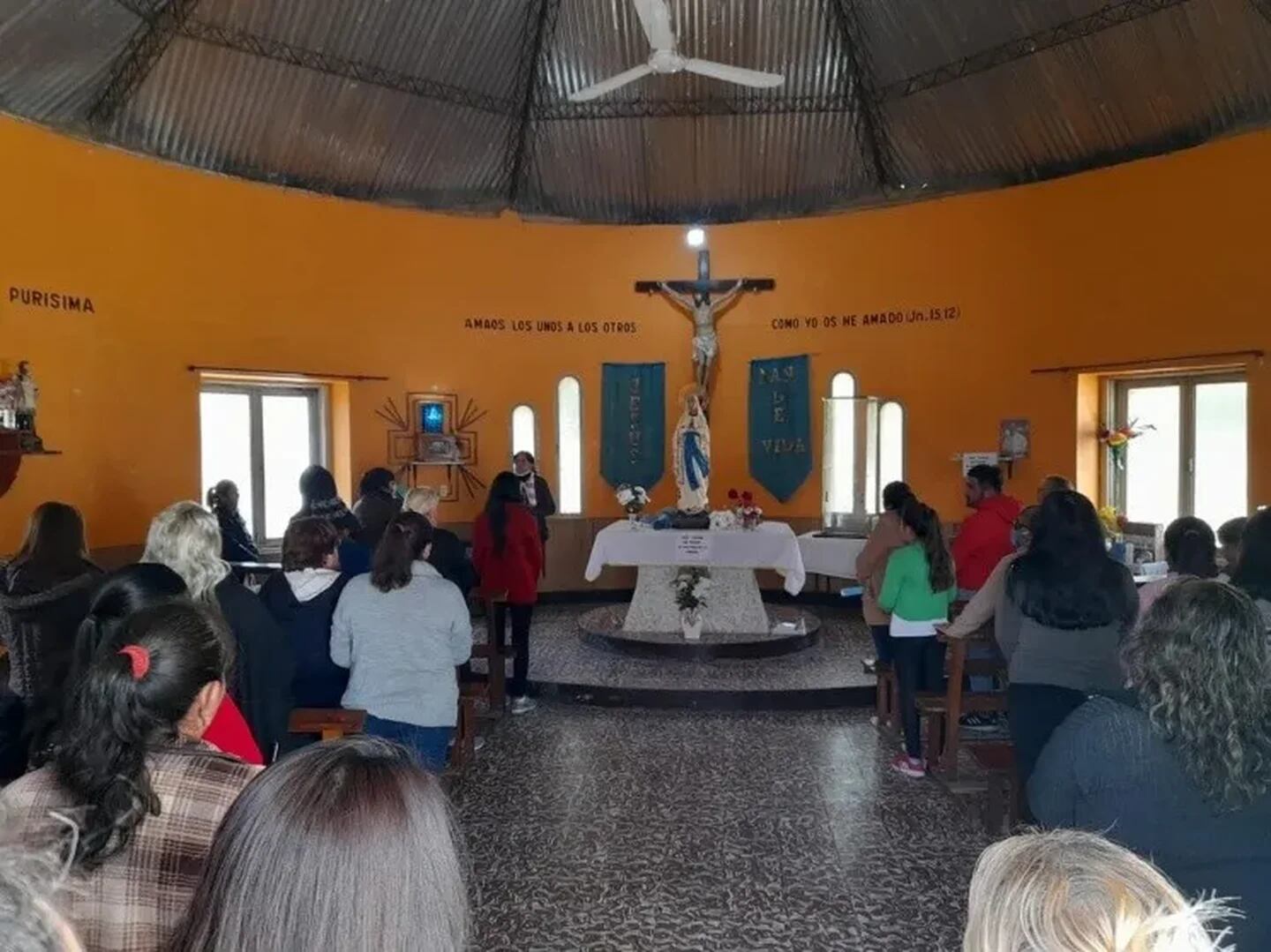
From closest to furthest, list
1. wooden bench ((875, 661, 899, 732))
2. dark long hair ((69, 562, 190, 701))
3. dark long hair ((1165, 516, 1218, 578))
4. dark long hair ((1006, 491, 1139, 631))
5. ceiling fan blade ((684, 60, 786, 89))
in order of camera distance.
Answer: dark long hair ((69, 562, 190, 701)), dark long hair ((1006, 491, 1139, 631)), dark long hair ((1165, 516, 1218, 578)), wooden bench ((875, 661, 899, 732)), ceiling fan blade ((684, 60, 786, 89))

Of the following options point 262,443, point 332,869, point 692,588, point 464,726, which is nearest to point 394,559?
point 464,726

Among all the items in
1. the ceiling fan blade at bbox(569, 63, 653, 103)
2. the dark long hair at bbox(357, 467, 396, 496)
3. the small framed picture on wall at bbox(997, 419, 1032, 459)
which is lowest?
the dark long hair at bbox(357, 467, 396, 496)

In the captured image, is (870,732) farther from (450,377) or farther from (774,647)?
(450,377)

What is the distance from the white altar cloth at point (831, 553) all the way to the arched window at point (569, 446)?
308 cm

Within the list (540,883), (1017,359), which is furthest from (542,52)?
(540,883)

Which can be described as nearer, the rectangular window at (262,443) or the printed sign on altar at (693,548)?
the printed sign on altar at (693,548)

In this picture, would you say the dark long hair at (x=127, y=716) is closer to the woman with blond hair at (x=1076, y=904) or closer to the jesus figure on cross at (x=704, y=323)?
the woman with blond hair at (x=1076, y=904)

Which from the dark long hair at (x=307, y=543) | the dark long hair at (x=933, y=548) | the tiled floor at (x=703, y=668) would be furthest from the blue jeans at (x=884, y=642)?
the dark long hair at (x=307, y=543)

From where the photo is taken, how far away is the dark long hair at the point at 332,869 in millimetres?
966

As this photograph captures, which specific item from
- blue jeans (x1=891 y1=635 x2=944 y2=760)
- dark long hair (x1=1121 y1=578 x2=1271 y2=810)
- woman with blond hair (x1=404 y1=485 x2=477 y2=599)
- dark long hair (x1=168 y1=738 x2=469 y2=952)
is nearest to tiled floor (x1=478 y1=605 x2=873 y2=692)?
blue jeans (x1=891 y1=635 x2=944 y2=760)

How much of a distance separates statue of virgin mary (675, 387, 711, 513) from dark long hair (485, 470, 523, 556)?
2133 millimetres

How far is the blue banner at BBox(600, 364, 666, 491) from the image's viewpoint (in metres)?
10.3

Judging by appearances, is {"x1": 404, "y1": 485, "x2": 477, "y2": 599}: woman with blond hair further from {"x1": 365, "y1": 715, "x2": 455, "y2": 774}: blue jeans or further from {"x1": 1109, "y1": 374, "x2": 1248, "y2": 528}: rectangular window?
{"x1": 1109, "y1": 374, "x2": 1248, "y2": 528}: rectangular window

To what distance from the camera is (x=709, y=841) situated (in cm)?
412
